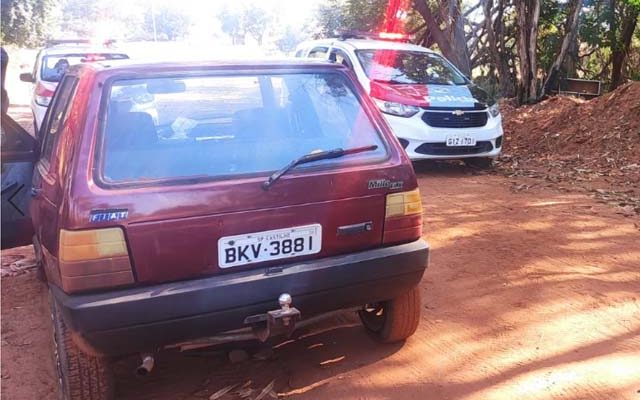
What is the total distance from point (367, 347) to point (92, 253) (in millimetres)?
1768

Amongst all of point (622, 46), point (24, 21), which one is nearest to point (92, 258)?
point (622, 46)

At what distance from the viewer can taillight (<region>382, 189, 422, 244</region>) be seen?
3000 mm

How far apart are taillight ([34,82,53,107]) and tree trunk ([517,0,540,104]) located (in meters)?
8.95

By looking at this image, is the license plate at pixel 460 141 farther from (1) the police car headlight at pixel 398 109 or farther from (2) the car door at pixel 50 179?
(2) the car door at pixel 50 179

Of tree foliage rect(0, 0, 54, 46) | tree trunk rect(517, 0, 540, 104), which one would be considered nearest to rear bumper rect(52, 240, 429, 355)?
tree trunk rect(517, 0, 540, 104)

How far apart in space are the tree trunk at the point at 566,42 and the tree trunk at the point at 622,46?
2039 millimetres

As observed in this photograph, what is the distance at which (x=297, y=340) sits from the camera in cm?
367

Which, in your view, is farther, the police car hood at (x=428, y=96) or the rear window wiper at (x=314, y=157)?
the police car hood at (x=428, y=96)

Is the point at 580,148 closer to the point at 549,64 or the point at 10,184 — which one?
the point at 549,64

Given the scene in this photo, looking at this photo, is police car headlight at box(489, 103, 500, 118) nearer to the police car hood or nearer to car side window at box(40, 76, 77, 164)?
the police car hood

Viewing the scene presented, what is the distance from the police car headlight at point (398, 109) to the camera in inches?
306

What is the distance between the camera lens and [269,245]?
275 centimetres

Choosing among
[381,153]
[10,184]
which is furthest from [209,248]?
[10,184]

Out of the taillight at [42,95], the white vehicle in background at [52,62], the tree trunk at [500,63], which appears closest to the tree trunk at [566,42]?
the tree trunk at [500,63]
